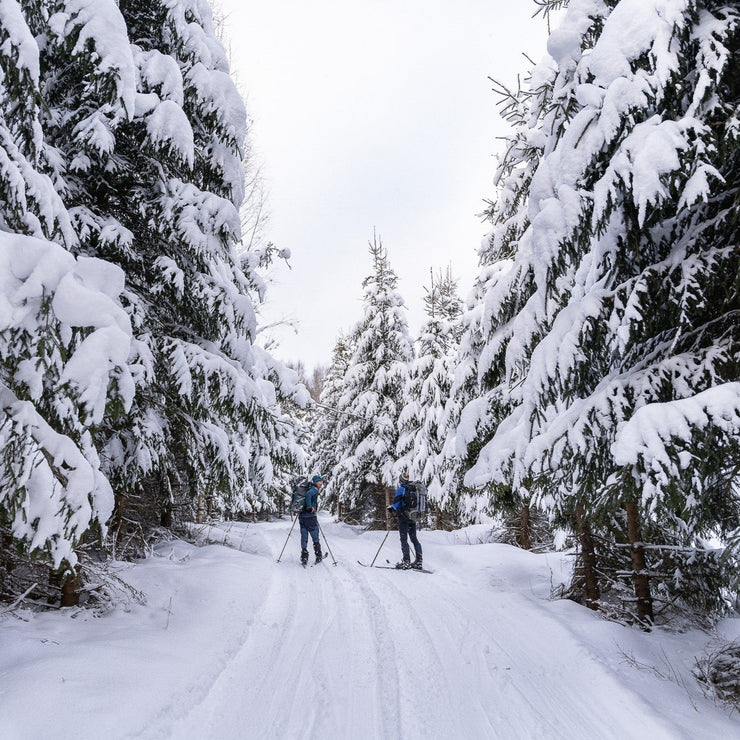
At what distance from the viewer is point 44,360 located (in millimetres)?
2844

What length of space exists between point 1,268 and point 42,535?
163 centimetres

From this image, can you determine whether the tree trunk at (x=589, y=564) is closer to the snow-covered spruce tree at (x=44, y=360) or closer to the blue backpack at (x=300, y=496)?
the snow-covered spruce tree at (x=44, y=360)

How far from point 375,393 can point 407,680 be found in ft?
51.4

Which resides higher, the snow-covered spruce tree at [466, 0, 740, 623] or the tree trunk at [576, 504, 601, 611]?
the snow-covered spruce tree at [466, 0, 740, 623]

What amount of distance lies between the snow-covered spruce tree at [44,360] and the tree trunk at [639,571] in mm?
5326

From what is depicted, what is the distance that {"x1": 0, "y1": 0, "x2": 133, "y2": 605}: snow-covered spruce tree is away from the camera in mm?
2791

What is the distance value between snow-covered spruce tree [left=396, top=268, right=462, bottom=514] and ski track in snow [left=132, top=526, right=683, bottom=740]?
9591mm

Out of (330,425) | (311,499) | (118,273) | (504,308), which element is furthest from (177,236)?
(330,425)

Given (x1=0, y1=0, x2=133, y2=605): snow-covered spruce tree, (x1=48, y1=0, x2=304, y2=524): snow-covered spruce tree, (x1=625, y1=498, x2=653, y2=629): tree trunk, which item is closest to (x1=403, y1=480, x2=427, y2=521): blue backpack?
(x1=48, y1=0, x2=304, y2=524): snow-covered spruce tree

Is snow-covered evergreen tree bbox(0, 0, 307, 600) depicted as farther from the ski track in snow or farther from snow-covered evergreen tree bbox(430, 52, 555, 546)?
snow-covered evergreen tree bbox(430, 52, 555, 546)

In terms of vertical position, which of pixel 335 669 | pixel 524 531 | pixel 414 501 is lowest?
pixel 335 669

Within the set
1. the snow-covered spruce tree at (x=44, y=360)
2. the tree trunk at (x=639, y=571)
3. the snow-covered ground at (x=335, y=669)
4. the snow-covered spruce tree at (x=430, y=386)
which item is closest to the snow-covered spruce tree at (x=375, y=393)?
the snow-covered spruce tree at (x=430, y=386)

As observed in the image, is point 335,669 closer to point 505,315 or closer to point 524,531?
point 505,315

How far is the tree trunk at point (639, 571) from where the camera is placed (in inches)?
205
